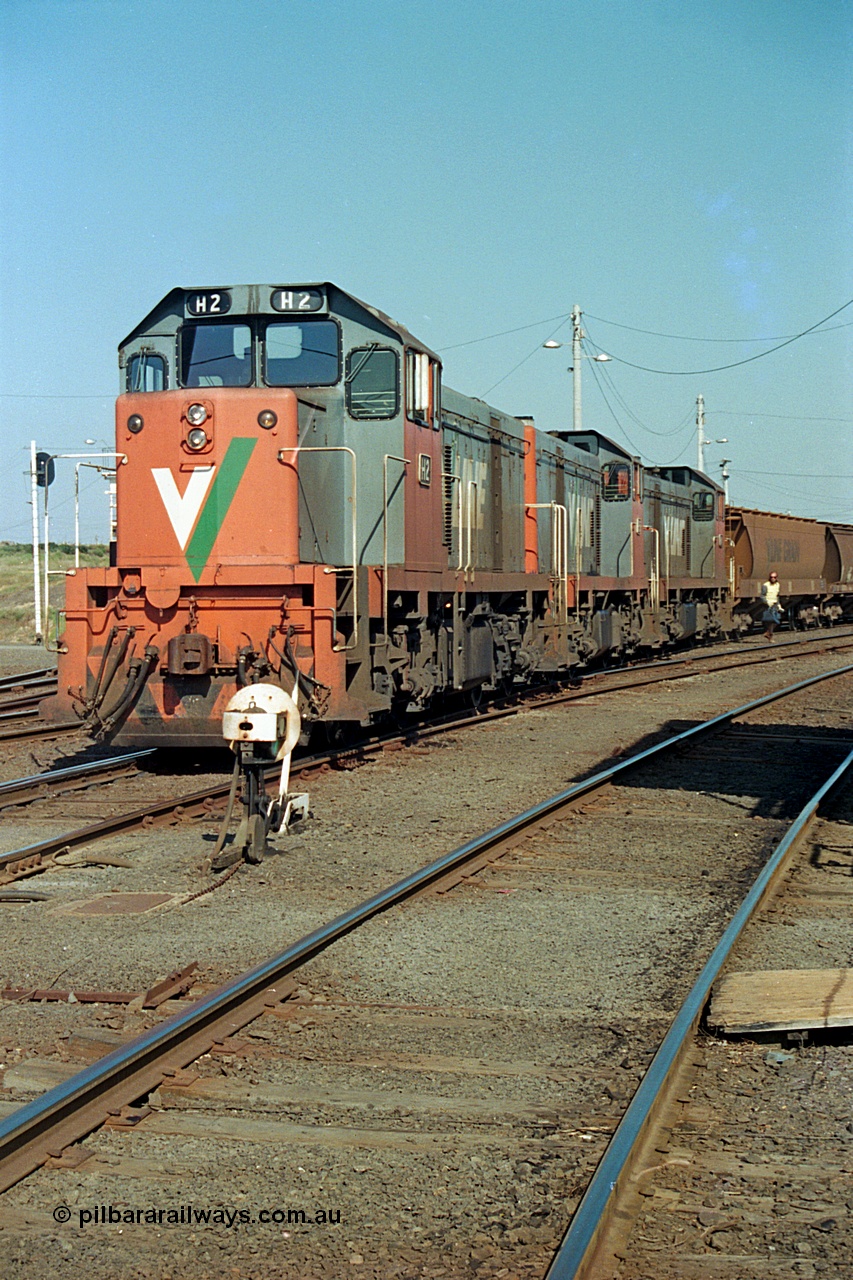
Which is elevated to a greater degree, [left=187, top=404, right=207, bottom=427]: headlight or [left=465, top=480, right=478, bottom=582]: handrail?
[left=187, top=404, right=207, bottom=427]: headlight

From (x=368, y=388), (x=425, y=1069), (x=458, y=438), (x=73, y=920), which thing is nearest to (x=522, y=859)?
(x=73, y=920)

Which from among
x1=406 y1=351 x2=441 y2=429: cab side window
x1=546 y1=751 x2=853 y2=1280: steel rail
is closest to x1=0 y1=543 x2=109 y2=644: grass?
x1=406 y1=351 x2=441 y2=429: cab side window

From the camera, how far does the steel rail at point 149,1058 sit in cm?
338

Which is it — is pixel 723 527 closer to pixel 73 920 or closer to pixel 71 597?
pixel 71 597

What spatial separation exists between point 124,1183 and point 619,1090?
146cm

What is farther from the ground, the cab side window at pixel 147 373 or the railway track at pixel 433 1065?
the cab side window at pixel 147 373

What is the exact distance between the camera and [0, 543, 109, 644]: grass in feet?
124

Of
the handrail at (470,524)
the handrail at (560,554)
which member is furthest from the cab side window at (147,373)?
the handrail at (560,554)

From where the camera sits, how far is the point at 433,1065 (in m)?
4.13

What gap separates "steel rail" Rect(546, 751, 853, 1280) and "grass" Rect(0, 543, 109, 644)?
19.3 m

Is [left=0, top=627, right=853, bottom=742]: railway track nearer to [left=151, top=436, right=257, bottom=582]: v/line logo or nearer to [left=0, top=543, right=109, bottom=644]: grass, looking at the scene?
[left=151, top=436, right=257, bottom=582]: v/line logo

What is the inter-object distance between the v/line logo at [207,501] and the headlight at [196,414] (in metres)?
0.27

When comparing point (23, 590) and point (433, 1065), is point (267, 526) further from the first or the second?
point (23, 590)

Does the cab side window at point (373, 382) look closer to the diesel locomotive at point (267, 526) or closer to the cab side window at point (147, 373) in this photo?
the diesel locomotive at point (267, 526)
